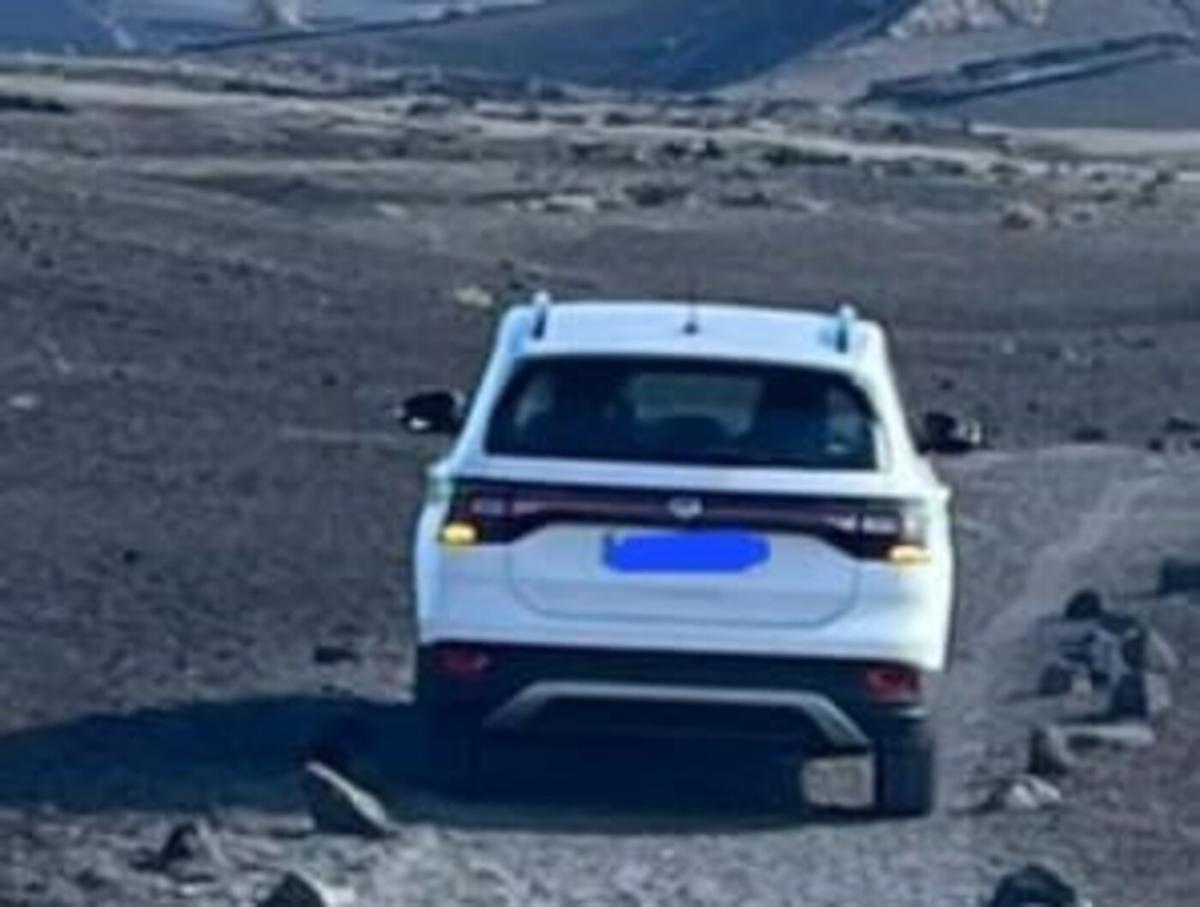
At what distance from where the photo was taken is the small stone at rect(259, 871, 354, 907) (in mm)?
15891

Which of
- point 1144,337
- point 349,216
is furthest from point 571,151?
point 1144,337

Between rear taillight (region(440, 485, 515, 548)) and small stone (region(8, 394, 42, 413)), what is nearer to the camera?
rear taillight (region(440, 485, 515, 548))

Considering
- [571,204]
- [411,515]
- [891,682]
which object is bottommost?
[571,204]

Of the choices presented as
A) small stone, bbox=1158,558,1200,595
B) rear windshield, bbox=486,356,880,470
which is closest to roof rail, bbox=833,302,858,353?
rear windshield, bbox=486,356,880,470

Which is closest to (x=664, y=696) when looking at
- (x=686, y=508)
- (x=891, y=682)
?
(x=686, y=508)

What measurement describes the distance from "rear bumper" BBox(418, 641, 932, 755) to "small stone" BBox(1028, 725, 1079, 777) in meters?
1.51

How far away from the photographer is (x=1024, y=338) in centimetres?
5031

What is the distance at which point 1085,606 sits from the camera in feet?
85.5

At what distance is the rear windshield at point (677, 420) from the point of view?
18.6m

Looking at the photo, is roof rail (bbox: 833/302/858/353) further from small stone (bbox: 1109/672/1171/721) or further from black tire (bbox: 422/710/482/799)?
small stone (bbox: 1109/672/1171/721)

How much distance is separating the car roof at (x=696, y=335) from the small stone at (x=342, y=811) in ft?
5.24

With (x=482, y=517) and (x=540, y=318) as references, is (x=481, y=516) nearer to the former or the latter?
(x=482, y=517)

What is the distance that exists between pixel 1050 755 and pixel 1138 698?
72.9 inches

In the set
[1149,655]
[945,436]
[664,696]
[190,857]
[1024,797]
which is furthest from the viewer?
[1149,655]
